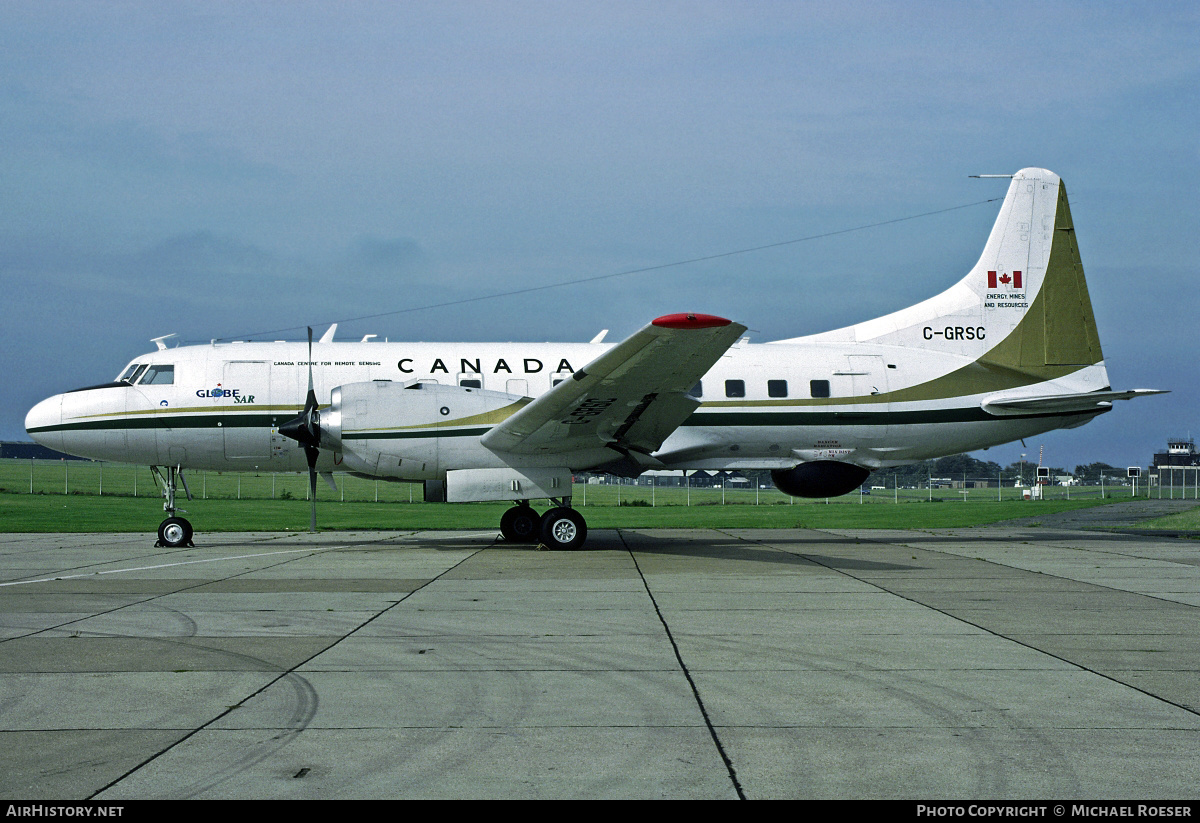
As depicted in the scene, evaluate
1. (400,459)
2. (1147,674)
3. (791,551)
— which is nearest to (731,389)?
(791,551)

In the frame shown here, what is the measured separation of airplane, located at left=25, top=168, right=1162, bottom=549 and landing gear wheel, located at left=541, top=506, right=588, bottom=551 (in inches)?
1.5

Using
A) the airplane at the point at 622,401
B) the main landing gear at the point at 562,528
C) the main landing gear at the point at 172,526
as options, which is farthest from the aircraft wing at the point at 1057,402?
the main landing gear at the point at 172,526

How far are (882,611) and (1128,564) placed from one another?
26.9 feet

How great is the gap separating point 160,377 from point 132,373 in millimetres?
673

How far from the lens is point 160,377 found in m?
19.7

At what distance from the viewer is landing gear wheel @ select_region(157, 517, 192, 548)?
763 inches

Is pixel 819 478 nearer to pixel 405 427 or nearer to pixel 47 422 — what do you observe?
pixel 405 427

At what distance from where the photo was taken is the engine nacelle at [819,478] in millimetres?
20438

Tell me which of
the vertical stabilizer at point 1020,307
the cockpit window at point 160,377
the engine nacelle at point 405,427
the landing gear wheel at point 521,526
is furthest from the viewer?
the vertical stabilizer at point 1020,307

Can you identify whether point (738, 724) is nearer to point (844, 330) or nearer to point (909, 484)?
point (844, 330)

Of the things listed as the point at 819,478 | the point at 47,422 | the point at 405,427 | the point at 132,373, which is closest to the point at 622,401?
the point at 405,427

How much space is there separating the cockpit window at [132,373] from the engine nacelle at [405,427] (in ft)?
16.1

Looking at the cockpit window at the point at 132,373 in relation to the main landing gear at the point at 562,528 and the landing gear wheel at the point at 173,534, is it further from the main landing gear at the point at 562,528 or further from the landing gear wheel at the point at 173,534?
the main landing gear at the point at 562,528
